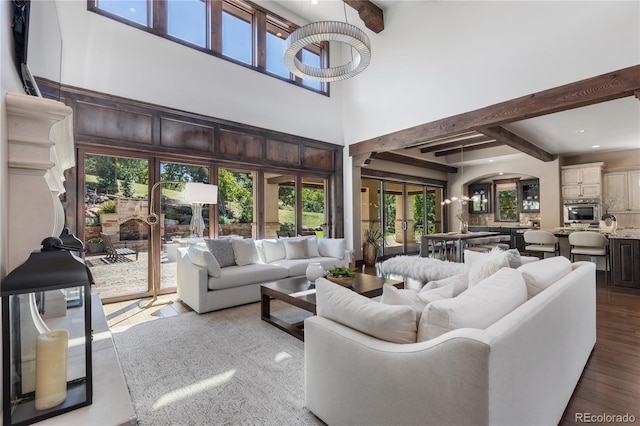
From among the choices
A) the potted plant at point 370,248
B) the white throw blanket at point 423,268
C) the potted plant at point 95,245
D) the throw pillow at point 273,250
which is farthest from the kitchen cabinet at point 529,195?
the potted plant at point 95,245

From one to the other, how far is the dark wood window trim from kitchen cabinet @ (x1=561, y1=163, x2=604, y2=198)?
6.58m

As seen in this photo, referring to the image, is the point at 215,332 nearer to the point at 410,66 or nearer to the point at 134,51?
the point at 134,51

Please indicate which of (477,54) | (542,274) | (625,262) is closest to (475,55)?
(477,54)

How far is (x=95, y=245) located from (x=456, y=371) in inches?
190

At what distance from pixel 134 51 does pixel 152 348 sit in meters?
4.15

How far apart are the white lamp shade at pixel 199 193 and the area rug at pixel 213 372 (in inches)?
65.1

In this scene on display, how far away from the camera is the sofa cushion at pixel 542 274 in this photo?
73.0 inches

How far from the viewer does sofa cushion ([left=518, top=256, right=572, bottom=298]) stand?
1854mm

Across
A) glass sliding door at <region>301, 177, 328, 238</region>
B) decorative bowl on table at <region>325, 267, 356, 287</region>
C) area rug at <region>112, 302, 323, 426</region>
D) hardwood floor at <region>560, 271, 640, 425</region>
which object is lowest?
hardwood floor at <region>560, 271, 640, 425</region>

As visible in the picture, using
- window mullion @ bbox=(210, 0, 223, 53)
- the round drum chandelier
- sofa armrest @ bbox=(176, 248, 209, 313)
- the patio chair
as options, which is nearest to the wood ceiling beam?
the round drum chandelier

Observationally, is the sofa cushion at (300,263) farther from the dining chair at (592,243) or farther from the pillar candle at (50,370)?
the dining chair at (592,243)

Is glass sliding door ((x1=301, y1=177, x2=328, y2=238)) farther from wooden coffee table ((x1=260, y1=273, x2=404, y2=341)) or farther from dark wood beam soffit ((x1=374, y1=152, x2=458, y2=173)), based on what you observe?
wooden coffee table ((x1=260, y1=273, x2=404, y2=341))

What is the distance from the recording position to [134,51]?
438 cm

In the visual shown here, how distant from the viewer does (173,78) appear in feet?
15.6
